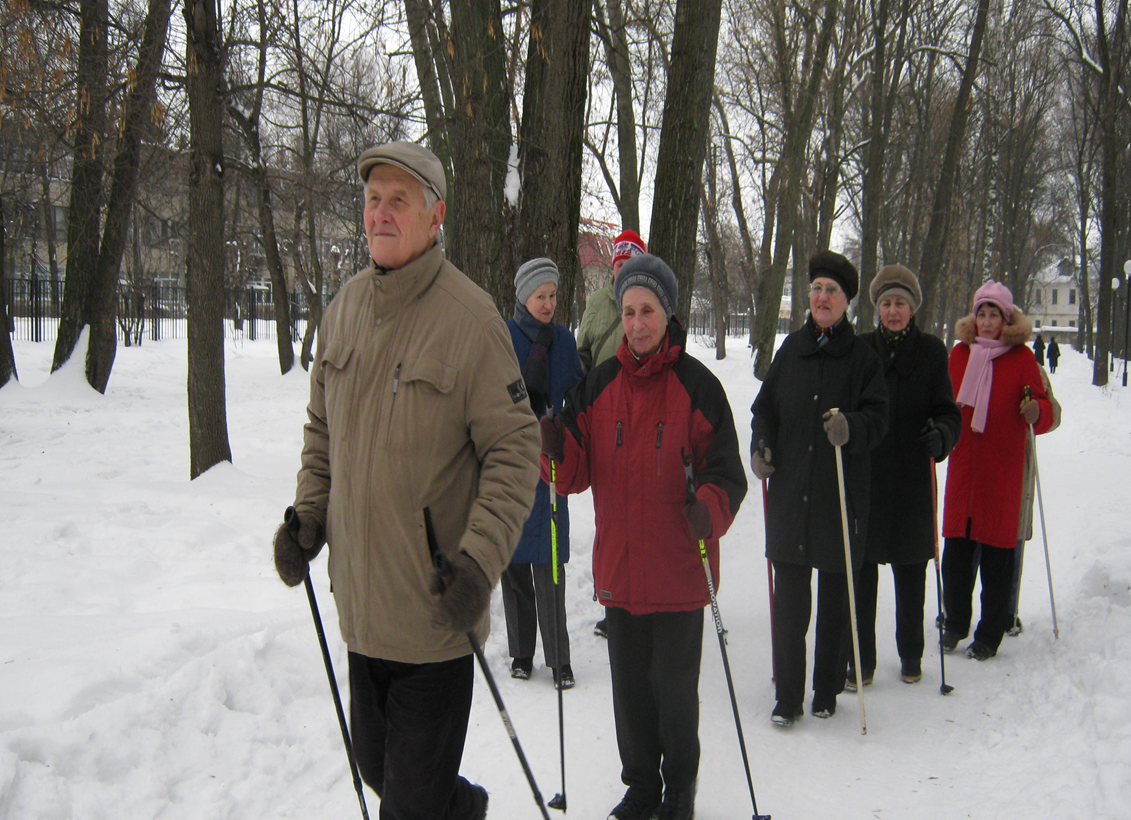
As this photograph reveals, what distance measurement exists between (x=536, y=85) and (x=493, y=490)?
5149 mm

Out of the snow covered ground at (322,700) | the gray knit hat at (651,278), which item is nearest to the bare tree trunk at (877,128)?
the snow covered ground at (322,700)

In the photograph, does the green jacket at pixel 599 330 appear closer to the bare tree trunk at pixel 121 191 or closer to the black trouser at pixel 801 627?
the black trouser at pixel 801 627

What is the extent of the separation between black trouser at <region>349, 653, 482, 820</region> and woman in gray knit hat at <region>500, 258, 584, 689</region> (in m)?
1.96

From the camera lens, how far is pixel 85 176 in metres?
12.5

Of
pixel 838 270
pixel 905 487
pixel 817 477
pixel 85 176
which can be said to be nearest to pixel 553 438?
pixel 817 477

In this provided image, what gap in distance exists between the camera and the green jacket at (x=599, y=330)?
5523 millimetres

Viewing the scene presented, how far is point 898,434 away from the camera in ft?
15.9

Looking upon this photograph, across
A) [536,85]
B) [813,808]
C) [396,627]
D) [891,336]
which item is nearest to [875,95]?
[536,85]

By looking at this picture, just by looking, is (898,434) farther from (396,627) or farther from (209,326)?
(209,326)

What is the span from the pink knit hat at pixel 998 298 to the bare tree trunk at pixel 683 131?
2.97 meters

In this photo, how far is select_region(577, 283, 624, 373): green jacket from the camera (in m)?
5.52

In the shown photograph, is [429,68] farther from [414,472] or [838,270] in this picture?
[414,472]

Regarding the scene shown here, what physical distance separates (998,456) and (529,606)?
3040 mm

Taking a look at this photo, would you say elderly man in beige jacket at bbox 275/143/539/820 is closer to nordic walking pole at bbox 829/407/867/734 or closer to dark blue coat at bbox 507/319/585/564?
dark blue coat at bbox 507/319/585/564
